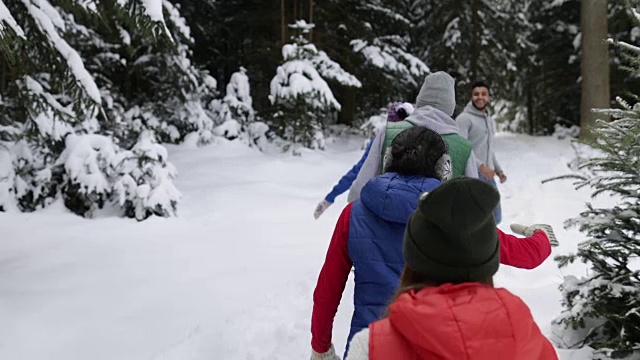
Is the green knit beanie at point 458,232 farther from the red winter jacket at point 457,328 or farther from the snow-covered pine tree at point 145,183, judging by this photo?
the snow-covered pine tree at point 145,183

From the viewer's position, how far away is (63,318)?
4.55 metres

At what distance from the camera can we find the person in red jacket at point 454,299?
1.33m

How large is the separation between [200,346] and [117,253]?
2367 mm

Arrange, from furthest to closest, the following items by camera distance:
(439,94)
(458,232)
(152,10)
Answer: (152,10)
(439,94)
(458,232)

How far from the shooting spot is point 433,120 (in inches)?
127

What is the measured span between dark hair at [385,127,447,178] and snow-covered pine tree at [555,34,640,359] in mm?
1467

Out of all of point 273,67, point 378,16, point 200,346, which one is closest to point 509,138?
point 378,16

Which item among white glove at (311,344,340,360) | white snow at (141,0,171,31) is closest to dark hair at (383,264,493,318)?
white glove at (311,344,340,360)

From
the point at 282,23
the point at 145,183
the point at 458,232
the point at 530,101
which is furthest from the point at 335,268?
the point at 530,101

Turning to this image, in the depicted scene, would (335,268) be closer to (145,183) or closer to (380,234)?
(380,234)

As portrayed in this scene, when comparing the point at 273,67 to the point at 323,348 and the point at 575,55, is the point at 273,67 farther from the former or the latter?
the point at 323,348

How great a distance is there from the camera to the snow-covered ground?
4281mm

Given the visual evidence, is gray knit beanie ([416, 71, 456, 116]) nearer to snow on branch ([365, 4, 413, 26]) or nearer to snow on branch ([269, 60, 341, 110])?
snow on branch ([269, 60, 341, 110])

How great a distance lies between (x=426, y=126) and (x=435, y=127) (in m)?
0.05
